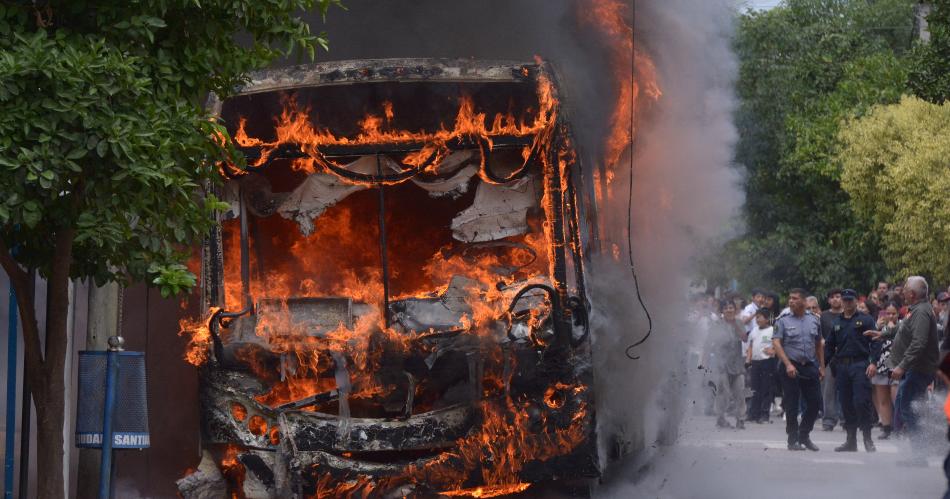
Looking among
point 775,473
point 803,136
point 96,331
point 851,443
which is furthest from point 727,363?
point 803,136

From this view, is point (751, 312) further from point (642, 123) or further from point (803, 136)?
point (803, 136)

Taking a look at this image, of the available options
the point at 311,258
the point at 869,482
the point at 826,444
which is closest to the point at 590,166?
the point at 311,258

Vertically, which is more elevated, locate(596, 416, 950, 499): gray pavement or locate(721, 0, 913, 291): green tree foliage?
locate(721, 0, 913, 291): green tree foliage

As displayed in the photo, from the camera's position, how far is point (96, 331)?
8422 mm

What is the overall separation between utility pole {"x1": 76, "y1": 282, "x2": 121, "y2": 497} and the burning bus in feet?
1.85

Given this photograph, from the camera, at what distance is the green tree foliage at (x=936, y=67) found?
567 inches

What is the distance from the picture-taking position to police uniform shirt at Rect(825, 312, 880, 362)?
1412 centimetres

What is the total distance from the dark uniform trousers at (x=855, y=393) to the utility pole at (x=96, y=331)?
8337 millimetres

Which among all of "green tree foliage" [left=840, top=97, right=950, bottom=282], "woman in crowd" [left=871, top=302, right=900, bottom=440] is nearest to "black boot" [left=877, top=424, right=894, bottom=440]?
"woman in crowd" [left=871, top=302, right=900, bottom=440]

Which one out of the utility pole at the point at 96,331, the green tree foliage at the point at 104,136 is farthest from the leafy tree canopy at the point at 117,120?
the utility pole at the point at 96,331

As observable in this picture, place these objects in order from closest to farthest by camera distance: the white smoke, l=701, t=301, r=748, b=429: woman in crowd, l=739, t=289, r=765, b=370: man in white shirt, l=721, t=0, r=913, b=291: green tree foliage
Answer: the white smoke < l=701, t=301, r=748, b=429: woman in crowd < l=739, t=289, r=765, b=370: man in white shirt < l=721, t=0, r=913, b=291: green tree foliage

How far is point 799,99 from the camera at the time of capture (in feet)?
124

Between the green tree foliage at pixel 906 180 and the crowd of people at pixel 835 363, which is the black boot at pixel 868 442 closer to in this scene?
the crowd of people at pixel 835 363

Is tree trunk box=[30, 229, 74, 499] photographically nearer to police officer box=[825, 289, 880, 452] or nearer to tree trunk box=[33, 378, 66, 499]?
tree trunk box=[33, 378, 66, 499]
